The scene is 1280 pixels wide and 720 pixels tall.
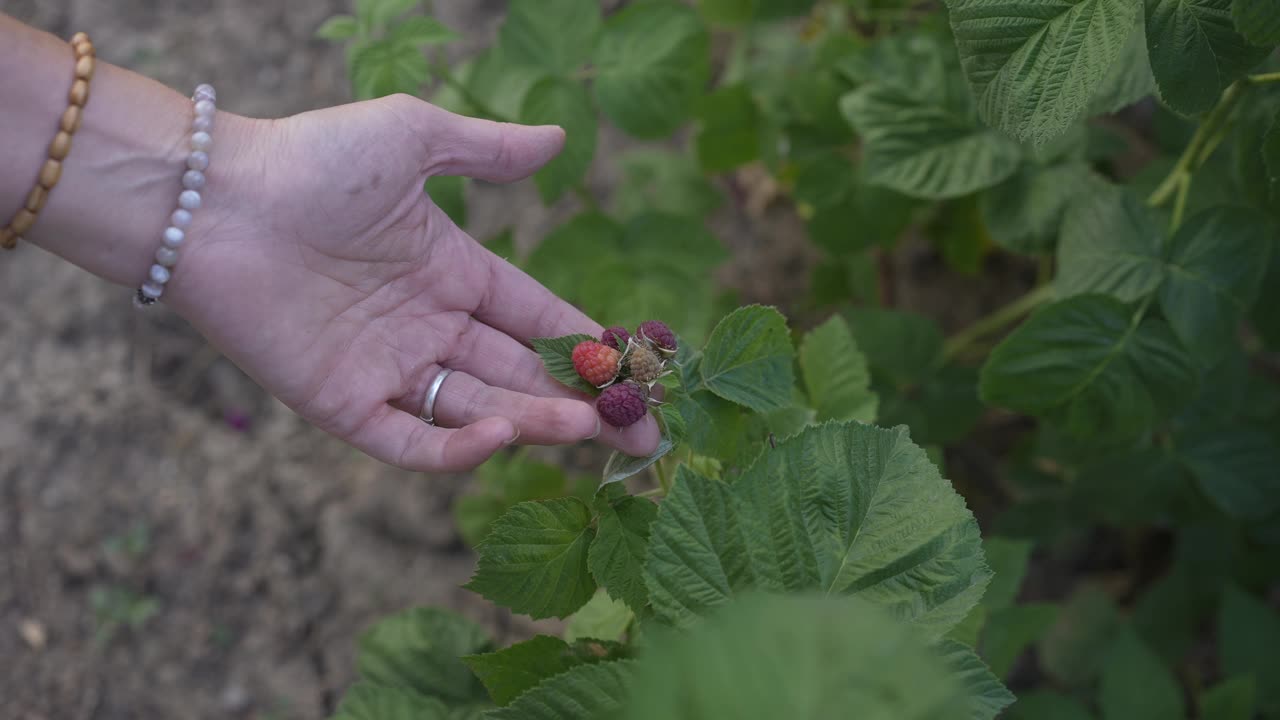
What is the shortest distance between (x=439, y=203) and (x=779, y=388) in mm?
927

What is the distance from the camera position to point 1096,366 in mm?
1728

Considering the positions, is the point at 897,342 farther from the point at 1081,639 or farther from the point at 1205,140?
the point at 1081,639

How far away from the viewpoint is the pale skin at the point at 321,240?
5.05ft

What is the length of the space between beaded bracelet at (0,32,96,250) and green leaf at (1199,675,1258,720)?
2.53 m

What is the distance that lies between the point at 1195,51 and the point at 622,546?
1158 millimetres

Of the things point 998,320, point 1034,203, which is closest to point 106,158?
point 1034,203

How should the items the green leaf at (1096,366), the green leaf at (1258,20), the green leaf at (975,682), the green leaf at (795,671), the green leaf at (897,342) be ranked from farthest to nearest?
1. the green leaf at (897,342)
2. the green leaf at (1096,366)
3. the green leaf at (1258,20)
4. the green leaf at (975,682)
5. the green leaf at (795,671)

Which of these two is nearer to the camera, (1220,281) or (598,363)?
(598,363)

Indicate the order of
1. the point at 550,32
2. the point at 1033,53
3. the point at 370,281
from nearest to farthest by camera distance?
the point at 1033,53, the point at 370,281, the point at 550,32

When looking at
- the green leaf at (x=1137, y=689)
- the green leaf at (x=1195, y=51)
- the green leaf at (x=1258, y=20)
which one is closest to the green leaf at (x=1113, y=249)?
the green leaf at (x=1195, y=51)

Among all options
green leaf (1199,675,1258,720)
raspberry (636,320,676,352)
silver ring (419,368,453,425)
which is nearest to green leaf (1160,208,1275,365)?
green leaf (1199,675,1258,720)

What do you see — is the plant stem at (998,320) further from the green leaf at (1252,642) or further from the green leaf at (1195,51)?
the green leaf at (1195,51)

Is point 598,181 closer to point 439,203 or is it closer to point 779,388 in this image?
point 439,203

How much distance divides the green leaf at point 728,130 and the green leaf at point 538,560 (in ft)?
4.83
